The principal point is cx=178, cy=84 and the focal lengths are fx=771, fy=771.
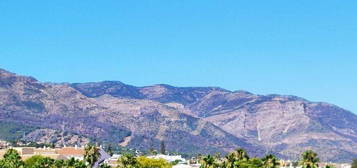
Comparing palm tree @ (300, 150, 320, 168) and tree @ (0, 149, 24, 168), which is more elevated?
palm tree @ (300, 150, 320, 168)

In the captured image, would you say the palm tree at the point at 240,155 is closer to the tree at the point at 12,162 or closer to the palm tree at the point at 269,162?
the palm tree at the point at 269,162

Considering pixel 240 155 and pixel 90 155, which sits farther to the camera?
pixel 90 155

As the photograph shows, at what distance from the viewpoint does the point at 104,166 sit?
544 ft

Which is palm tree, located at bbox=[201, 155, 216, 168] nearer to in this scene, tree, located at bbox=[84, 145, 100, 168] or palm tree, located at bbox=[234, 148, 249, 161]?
palm tree, located at bbox=[234, 148, 249, 161]

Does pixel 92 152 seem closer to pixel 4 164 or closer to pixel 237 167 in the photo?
pixel 4 164

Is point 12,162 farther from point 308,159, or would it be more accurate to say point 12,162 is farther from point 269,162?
point 308,159

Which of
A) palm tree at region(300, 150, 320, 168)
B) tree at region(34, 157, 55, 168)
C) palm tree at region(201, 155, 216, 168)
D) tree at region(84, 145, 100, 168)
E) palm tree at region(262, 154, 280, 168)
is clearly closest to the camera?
palm tree at region(300, 150, 320, 168)

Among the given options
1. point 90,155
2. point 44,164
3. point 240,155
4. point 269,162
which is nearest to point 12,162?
point 44,164

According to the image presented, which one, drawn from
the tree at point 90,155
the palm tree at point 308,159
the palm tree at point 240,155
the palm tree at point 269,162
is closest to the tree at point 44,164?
the tree at point 90,155

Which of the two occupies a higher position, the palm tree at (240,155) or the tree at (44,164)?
the palm tree at (240,155)

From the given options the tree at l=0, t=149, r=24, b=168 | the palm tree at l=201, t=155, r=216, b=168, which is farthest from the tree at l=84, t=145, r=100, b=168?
the palm tree at l=201, t=155, r=216, b=168

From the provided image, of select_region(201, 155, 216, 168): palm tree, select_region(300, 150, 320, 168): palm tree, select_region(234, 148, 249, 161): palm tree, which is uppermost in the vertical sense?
select_region(234, 148, 249, 161): palm tree

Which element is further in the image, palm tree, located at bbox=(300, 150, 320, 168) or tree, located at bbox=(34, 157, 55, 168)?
tree, located at bbox=(34, 157, 55, 168)

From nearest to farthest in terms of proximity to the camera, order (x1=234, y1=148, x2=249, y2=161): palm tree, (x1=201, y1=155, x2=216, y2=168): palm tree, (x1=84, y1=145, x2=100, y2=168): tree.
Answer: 1. (x1=201, y1=155, x2=216, y2=168): palm tree
2. (x1=234, y1=148, x2=249, y2=161): palm tree
3. (x1=84, y1=145, x2=100, y2=168): tree
